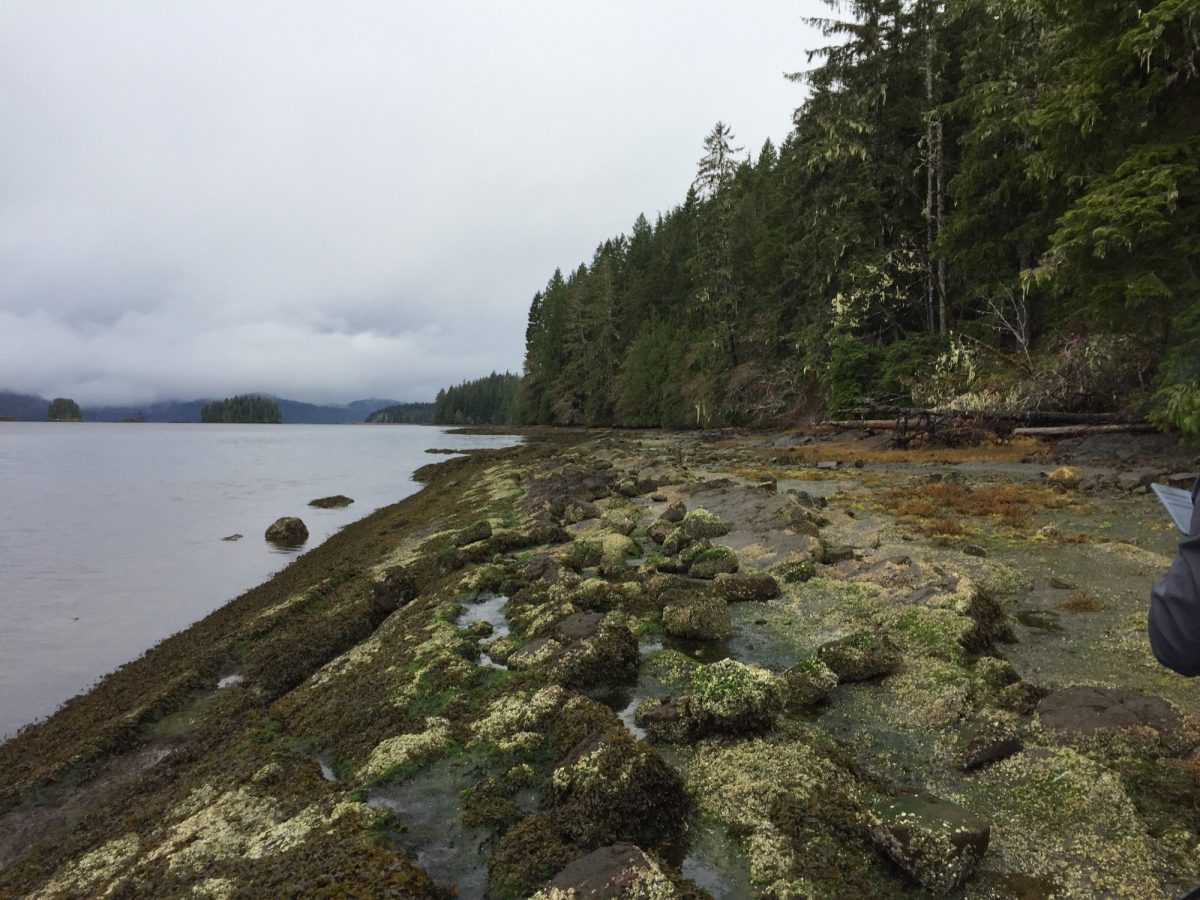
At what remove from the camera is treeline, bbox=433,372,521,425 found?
16275cm

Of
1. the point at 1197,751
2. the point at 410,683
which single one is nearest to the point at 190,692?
the point at 410,683

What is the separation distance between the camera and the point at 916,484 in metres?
16.4

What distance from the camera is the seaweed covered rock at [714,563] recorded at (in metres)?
9.44

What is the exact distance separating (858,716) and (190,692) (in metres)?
8.89

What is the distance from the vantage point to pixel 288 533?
72.1 ft

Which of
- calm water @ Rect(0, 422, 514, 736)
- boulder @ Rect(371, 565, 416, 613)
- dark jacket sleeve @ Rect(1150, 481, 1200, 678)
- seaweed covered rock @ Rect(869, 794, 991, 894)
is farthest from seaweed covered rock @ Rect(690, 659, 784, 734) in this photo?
calm water @ Rect(0, 422, 514, 736)

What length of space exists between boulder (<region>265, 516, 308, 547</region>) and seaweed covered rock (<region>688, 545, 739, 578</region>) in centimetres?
1689

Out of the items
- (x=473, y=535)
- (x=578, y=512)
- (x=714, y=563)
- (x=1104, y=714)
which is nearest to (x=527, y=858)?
(x=1104, y=714)

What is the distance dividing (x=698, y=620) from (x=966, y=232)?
2810 centimetres

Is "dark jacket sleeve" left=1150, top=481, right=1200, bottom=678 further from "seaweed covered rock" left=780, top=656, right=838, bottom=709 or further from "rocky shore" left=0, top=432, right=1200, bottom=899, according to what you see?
"seaweed covered rock" left=780, top=656, right=838, bottom=709

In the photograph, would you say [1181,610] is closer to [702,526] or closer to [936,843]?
[936,843]

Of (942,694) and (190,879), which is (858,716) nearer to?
(942,694)

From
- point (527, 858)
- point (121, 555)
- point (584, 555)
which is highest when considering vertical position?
point (584, 555)

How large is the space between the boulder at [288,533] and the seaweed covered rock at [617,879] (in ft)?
68.7
